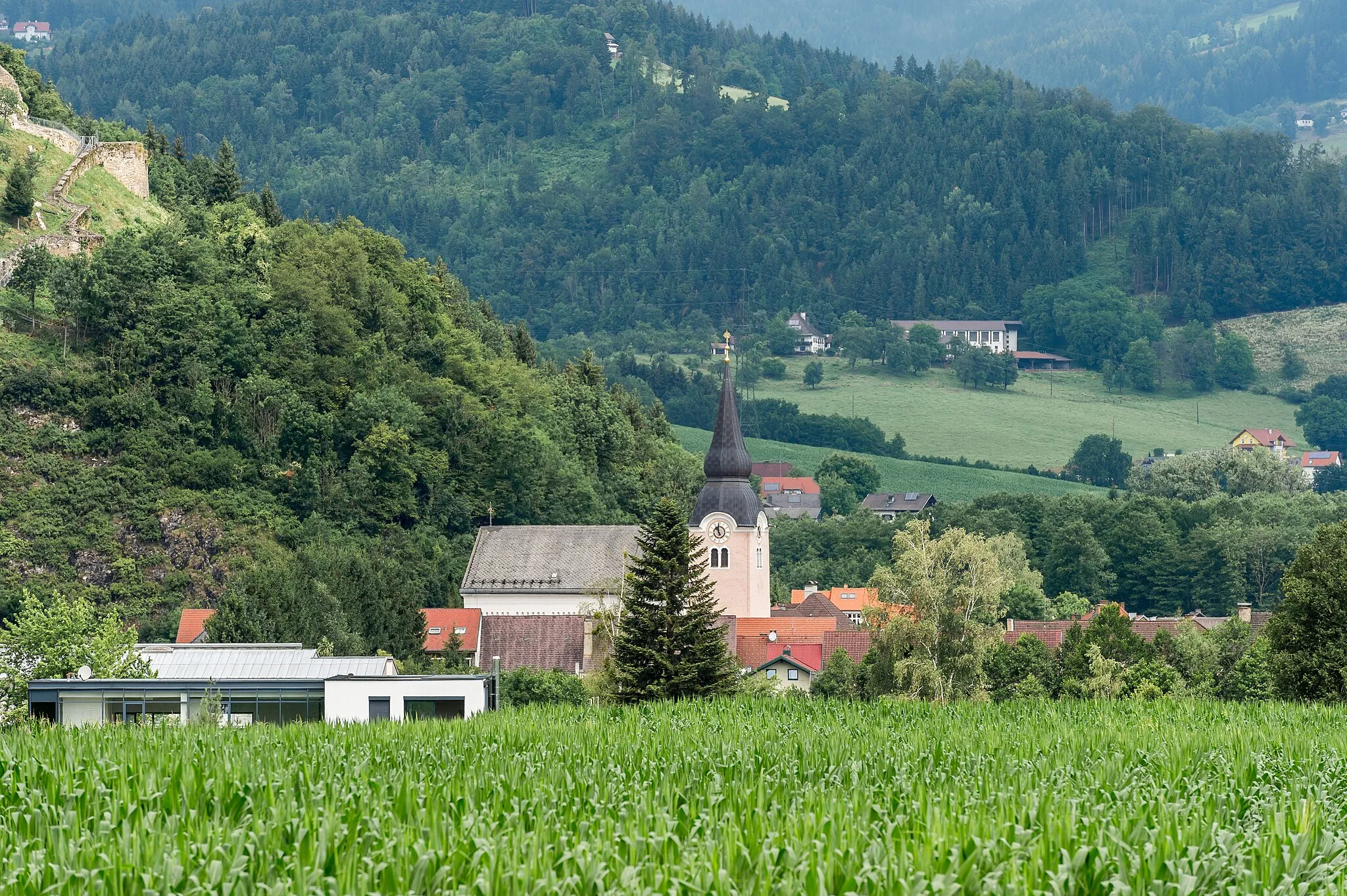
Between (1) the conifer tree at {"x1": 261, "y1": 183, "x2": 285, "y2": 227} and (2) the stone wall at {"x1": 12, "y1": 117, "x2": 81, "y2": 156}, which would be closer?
(2) the stone wall at {"x1": 12, "y1": 117, "x2": 81, "y2": 156}

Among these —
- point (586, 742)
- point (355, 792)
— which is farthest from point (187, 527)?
point (355, 792)

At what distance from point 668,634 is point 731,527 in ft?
160

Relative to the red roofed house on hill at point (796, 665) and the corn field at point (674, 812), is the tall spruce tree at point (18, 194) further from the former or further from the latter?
the corn field at point (674, 812)

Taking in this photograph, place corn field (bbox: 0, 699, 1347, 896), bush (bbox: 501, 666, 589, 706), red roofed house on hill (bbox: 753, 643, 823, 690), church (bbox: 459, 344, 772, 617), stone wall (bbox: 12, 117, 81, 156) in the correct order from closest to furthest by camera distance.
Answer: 1. corn field (bbox: 0, 699, 1347, 896)
2. bush (bbox: 501, 666, 589, 706)
3. red roofed house on hill (bbox: 753, 643, 823, 690)
4. church (bbox: 459, 344, 772, 617)
5. stone wall (bbox: 12, 117, 81, 156)

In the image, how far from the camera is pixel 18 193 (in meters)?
117

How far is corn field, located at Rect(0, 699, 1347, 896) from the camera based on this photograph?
1567 cm

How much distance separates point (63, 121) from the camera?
13412 centimetres

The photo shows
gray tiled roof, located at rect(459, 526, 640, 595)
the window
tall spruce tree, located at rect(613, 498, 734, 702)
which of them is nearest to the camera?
the window

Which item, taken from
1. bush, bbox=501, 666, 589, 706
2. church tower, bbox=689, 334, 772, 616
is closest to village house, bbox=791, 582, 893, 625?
church tower, bbox=689, 334, 772, 616

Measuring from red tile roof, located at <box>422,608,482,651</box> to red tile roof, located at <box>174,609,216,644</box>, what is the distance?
1275 cm

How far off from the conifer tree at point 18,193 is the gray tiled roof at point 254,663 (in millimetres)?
47597

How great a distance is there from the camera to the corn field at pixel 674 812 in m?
15.7

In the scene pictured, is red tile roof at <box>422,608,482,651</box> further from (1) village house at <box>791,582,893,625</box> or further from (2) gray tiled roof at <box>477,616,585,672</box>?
(1) village house at <box>791,582,893,625</box>

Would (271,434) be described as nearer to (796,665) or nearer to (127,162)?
(127,162)
